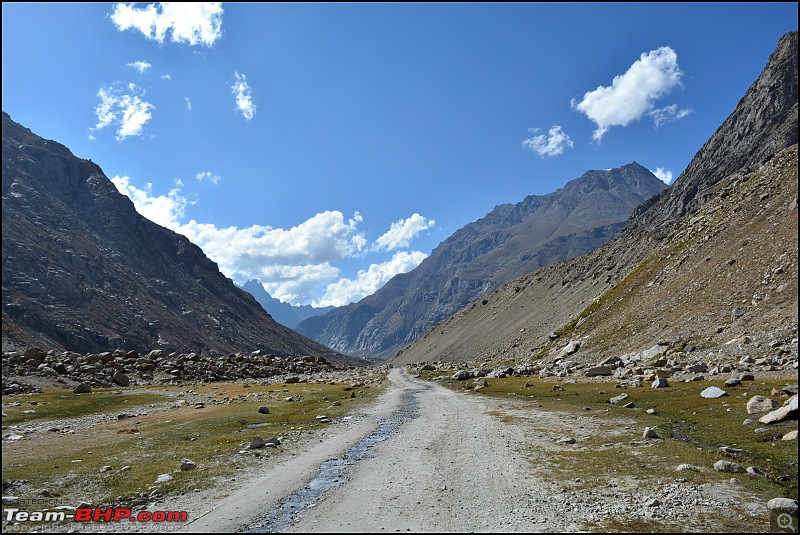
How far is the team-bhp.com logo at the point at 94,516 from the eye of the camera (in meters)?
15.4

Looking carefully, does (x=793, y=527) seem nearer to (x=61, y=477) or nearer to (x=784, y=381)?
(x=784, y=381)

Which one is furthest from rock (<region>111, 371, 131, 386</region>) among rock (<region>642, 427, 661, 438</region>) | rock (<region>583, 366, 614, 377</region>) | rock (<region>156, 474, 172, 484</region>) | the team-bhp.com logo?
rock (<region>642, 427, 661, 438</region>)

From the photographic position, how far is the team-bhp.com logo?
15414 millimetres

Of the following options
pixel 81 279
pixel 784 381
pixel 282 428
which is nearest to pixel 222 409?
pixel 282 428

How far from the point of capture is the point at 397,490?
57.7 feet

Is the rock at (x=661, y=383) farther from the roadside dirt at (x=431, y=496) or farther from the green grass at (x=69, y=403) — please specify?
the green grass at (x=69, y=403)

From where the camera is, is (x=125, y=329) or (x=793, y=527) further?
(x=125, y=329)

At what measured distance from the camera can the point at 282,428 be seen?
35.0 meters

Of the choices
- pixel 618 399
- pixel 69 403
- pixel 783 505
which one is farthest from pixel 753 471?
pixel 69 403

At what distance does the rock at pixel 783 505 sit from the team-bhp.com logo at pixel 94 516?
19.2m

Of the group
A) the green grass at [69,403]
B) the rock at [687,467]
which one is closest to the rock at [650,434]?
the rock at [687,467]

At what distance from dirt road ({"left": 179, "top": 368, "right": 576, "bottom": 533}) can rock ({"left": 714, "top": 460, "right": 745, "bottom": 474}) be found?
702 centimetres

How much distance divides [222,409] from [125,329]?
551ft

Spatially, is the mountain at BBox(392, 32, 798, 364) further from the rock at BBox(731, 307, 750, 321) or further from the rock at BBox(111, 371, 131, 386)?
the rock at BBox(111, 371, 131, 386)
